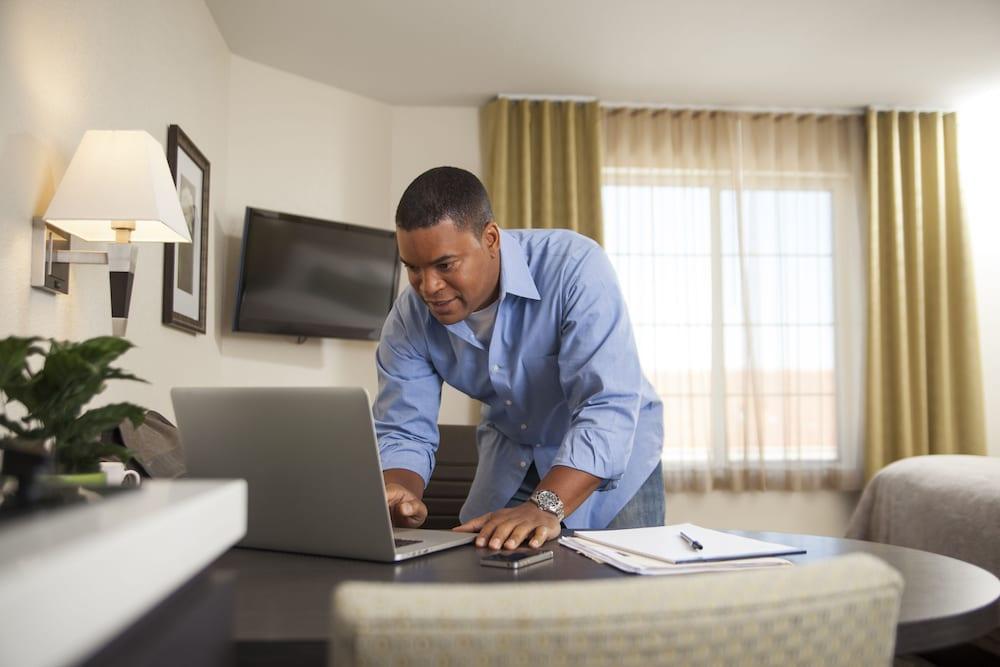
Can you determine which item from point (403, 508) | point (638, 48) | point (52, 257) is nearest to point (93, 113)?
point (52, 257)

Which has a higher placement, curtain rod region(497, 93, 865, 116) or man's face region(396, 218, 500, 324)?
curtain rod region(497, 93, 865, 116)

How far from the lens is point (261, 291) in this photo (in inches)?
166

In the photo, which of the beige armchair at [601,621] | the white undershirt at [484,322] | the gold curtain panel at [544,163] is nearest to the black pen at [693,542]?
the beige armchair at [601,621]

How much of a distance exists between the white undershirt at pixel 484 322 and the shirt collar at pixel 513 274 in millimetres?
74

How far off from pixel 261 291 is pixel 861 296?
11.4 ft

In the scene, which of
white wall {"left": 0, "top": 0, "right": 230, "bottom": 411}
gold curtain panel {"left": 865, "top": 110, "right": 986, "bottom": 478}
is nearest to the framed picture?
white wall {"left": 0, "top": 0, "right": 230, "bottom": 411}

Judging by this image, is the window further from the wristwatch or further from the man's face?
the wristwatch

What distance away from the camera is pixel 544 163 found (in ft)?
16.2

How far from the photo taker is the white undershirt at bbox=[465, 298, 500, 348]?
71.6 inches

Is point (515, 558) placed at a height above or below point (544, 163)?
below

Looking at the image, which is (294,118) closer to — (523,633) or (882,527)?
(882,527)

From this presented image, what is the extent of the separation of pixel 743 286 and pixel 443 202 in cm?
385

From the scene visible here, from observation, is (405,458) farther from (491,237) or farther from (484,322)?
(491,237)

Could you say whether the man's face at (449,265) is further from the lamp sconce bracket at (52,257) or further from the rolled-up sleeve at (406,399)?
the lamp sconce bracket at (52,257)
